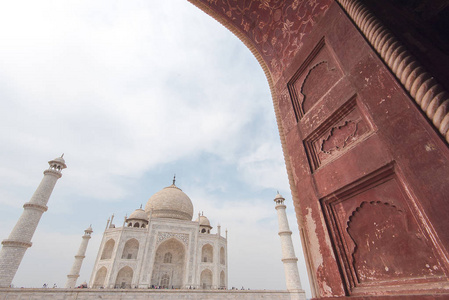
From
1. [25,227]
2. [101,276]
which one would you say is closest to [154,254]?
[101,276]

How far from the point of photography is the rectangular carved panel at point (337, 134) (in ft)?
5.90

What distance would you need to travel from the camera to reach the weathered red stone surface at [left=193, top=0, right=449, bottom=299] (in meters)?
1.20

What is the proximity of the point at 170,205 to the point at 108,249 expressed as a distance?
6310 mm

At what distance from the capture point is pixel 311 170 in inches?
88.8

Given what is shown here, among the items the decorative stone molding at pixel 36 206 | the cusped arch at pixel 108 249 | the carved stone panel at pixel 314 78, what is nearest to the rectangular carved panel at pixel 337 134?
the carved stone panel at pixel 314 78

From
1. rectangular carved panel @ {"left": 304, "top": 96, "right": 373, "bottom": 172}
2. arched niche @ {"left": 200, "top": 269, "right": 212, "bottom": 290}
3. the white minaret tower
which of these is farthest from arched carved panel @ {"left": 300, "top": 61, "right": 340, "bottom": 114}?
arched niche @ {"left": 200, "top": 269, "right": 212, "bottom": 290}

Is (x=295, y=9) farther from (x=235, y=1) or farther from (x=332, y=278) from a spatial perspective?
(x=332, y=278)

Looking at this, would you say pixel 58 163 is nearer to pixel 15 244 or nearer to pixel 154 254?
pixel 15 244

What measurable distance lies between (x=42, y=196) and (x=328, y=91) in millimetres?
17454

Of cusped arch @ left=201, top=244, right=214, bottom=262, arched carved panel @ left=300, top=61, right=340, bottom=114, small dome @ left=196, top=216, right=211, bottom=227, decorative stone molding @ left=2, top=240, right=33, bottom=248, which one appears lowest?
arched carved panel @ left=300, top=61, right=340, bottom=114

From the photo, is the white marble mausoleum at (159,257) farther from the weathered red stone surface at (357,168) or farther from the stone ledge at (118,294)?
the weathered red stone surface at (357,168)

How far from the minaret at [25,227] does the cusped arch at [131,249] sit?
6.25 metres

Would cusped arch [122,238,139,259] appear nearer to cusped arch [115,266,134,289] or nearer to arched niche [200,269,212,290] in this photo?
cusped arch [115,266,134,289]

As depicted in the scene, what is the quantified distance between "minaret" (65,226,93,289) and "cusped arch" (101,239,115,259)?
4120 millimetres
